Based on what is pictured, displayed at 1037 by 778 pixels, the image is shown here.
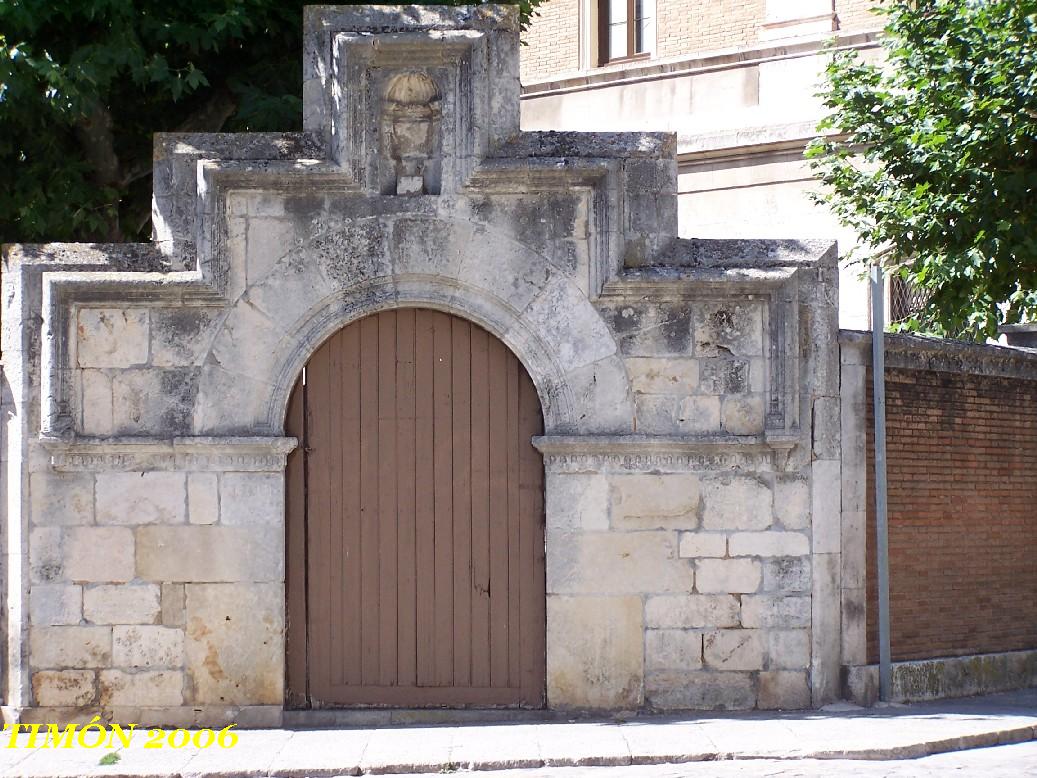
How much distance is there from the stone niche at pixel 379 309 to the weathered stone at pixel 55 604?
0.02 m

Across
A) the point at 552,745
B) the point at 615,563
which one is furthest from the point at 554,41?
the point at 552,745

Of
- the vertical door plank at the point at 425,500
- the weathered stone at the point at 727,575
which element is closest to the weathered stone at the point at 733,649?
the weathered stone at the point at 727,575

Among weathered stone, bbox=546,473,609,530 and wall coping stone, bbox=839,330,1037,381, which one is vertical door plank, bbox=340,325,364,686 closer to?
weathered stone, bbox=546,473,609,530

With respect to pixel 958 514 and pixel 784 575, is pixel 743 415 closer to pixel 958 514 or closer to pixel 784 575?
pixel 784 575

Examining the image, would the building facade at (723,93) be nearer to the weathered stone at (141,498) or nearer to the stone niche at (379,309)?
the stone niche at (379,309)

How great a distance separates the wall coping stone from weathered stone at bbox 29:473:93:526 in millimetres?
5382

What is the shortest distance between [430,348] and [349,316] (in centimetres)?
61

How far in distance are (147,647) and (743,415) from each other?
4.34m

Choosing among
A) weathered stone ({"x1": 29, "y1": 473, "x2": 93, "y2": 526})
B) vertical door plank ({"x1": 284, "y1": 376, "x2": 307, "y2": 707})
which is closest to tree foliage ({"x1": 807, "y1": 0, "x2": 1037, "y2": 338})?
vertical door plank ({"x1": 284, "y1": 376, "x2": 307, "y2": 707})

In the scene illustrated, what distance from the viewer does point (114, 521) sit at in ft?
34.5

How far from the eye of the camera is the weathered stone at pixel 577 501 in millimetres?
10672

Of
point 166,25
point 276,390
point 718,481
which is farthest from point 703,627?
point 166,25

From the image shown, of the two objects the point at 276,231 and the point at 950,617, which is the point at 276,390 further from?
the point at 950,617

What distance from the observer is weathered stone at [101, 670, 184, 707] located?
1045 centimetres
